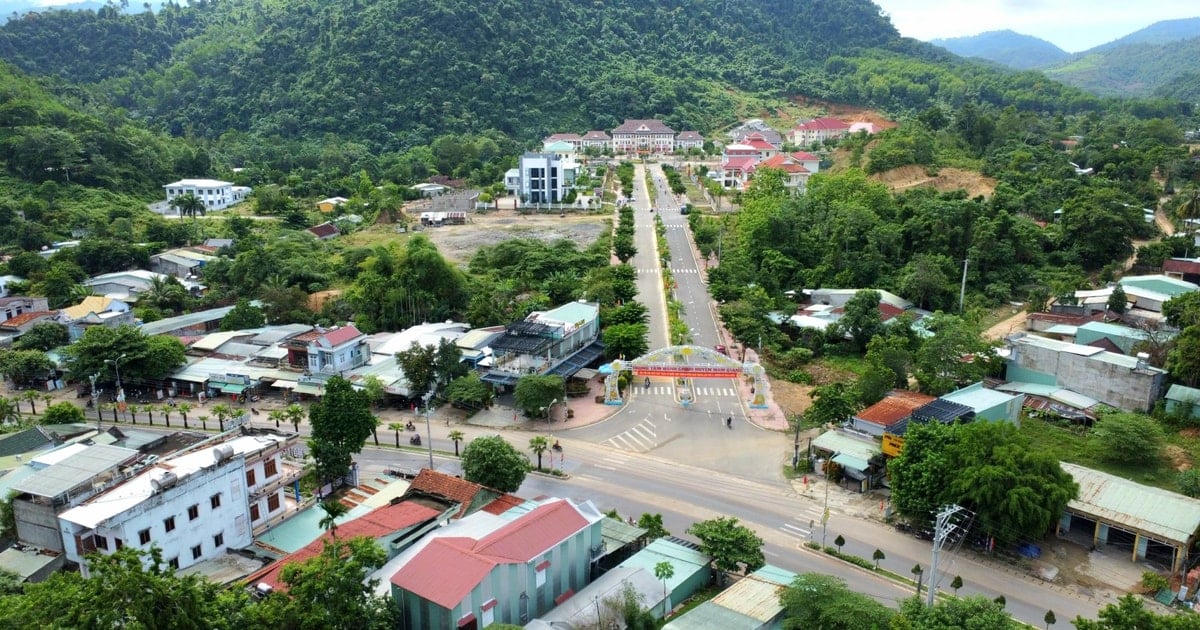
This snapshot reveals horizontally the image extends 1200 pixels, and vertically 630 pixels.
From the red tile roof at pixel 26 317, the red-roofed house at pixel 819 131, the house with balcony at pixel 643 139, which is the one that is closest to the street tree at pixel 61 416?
the red tile roof at pixel 26 317

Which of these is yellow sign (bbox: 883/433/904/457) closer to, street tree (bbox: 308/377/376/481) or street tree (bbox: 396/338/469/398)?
street tree (bbox: 308/377/376/481)

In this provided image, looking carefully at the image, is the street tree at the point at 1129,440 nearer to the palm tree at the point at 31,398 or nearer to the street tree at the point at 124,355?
the street tree at the point at 124,355

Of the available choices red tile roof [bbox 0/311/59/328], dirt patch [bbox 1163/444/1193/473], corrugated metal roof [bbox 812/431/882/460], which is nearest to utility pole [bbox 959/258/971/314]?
dirt patch [bbox 1163/444/1193/473]

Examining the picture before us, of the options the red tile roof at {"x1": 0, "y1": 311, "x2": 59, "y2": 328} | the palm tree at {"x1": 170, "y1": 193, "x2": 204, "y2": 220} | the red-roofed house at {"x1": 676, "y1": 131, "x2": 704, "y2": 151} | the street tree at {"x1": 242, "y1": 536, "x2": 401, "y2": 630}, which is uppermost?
the red-roofed house at {"x1": 676, "y1": 131, "x2": 704, "y2": 151}

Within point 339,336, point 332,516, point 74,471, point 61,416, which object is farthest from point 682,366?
point 61,416

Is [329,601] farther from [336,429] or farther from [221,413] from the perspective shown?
[221,413]

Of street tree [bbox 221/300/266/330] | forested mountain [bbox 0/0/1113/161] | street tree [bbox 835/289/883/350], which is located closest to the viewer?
street tree [bbox 835/289/883/350]
